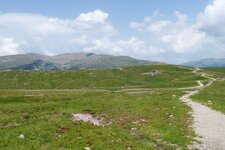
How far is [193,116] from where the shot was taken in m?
45.7

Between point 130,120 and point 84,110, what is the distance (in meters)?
11.5

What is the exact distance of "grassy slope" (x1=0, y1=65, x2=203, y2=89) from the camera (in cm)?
13325

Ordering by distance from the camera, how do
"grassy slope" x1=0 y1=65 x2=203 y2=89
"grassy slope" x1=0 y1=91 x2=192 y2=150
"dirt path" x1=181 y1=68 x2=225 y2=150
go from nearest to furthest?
"grassy slope" x1=0 y1=91 x2=192 y2=150 < "dirt path" x1=181 y1=68 x2=225 y2=150 < "grassy slope" x1=0 y1=65 x2=203 y2=89

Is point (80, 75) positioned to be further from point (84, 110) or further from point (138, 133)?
point (138, 133)

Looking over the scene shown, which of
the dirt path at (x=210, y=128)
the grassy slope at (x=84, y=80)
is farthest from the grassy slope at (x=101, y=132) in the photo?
the grassy slope at (x=84, y=80)

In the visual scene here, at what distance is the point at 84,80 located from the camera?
143 metres

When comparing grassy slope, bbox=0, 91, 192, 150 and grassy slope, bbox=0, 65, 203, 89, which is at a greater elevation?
grassy slope, bbox=0, 91, 192, 150

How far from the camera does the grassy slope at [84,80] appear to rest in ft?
437

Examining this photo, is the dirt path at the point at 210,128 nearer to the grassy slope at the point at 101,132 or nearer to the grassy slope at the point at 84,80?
the grassy slope at the point at 101,132

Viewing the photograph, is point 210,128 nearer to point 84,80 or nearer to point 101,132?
point 101,132

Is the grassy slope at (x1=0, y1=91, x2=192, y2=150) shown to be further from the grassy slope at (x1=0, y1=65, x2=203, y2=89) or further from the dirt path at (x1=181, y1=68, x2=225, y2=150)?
the grassy slope at (x1=0, y1=65, x2=203, y2=89)

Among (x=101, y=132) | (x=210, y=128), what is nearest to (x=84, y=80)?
(x=210, y=128)

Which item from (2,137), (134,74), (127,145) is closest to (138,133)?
(127,145)

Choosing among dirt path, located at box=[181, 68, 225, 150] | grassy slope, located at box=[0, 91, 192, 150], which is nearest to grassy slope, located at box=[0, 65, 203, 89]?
dirt path, located at box=[181, 68, 225, 150]
